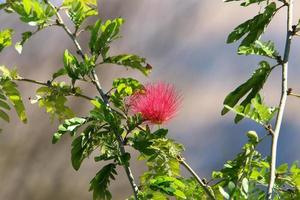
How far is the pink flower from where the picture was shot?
4.15ft

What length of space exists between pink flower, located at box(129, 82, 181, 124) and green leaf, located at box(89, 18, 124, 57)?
129 mm

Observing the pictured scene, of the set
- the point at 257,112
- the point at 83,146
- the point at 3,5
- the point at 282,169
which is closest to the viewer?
the point at 257,112

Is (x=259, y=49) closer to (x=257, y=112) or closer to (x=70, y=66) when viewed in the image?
(x=257, y=112)

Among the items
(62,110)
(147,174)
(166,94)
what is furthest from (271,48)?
(62,110)

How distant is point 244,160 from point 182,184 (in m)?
0.17

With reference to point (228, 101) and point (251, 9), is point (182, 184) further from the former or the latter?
point (251, 9)

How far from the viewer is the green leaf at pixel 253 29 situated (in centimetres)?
126

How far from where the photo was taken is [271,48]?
1.18 metres

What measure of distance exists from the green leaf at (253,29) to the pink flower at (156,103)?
6.3 inches

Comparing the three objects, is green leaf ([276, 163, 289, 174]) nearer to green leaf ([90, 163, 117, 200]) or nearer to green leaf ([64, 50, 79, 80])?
green leaf ([90, 163, 117, 200])

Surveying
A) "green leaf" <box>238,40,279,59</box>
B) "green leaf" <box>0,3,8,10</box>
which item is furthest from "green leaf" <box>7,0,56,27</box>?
"green leaf" <box>238,40,279,59</box>

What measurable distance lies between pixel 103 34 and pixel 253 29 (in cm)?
31

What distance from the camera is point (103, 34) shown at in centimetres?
134

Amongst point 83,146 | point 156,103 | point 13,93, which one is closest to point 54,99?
point 13,93
